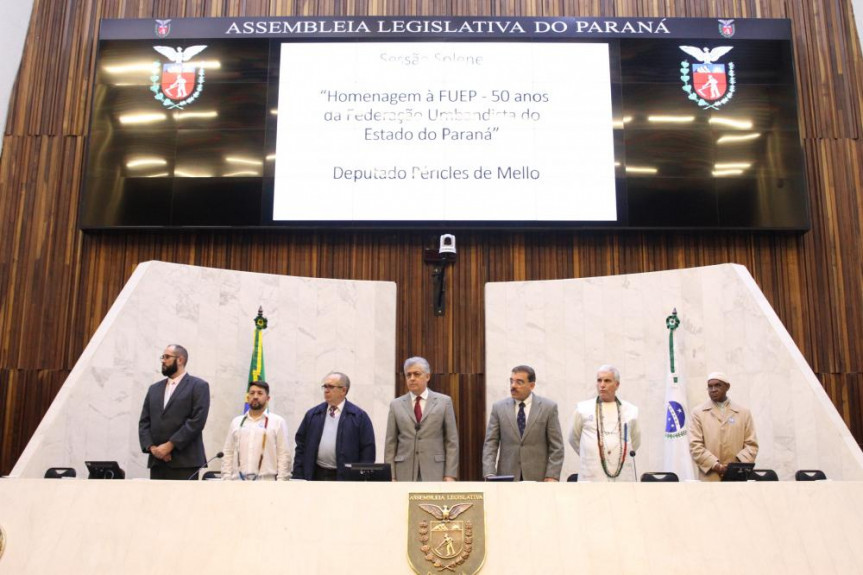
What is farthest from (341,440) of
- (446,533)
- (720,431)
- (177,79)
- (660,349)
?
(177,79)

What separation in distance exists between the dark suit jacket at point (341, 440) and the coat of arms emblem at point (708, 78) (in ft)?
15.8

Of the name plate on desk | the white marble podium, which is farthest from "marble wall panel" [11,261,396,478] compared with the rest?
the name plate on desk

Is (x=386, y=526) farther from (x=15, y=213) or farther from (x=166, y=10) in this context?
(x=166, y=10)

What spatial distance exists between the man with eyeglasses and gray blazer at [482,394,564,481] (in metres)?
0.74

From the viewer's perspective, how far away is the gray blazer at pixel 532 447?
4930 mm

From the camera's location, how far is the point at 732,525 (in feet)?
11.0

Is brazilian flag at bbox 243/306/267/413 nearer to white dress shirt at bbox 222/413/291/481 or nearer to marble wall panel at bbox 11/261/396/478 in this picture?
marble wall panel at bbox 11/261/396/478

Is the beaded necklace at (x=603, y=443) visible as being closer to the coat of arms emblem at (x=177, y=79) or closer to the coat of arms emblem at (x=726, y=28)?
the coat of arms emblem at (x=726, y=28)

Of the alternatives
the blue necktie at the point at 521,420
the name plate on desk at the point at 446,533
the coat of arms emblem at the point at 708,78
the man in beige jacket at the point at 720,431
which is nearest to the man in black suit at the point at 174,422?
the blue necktie at the point at 521,420

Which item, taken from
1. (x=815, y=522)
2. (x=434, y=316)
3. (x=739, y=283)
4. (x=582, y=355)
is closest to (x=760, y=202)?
(x=739, y=283)

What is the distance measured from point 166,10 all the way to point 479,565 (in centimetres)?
696

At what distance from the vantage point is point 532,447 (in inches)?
195

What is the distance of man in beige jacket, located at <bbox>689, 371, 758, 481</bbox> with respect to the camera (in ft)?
17.0

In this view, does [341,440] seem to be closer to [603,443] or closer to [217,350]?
[603,443]
